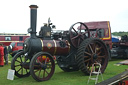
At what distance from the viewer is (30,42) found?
7293 mm

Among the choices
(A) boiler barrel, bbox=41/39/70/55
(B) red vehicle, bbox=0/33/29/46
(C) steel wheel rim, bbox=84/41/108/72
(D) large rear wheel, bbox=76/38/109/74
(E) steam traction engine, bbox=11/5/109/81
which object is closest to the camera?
(E) steam traction engine, bbox=11/5/109/81

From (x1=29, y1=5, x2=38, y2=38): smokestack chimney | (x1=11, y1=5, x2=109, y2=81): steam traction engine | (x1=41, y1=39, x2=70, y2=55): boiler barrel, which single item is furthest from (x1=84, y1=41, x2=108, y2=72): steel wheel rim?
(x1=29, y1=5, x2=38, y2=38): smokestack chimney

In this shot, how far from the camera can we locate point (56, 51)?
795 centimetres

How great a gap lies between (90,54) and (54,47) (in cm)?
166

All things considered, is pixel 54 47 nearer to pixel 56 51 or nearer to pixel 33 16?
pixel 56 51

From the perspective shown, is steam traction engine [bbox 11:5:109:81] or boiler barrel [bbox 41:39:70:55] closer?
steam traction engine [bbox 11:5:109:81]

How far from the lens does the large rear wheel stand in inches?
309

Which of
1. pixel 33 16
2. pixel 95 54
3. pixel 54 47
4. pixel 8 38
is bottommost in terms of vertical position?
pixel 95 54

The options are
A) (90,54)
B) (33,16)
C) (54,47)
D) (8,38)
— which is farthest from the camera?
(8,38)

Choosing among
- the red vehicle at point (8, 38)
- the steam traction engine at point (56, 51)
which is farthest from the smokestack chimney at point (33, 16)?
the red vehicle at point (8, 38)

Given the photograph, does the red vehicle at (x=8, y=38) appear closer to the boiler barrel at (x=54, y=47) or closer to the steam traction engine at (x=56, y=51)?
the steam traction engine at (x=56, y=51)

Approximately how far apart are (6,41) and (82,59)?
2464 centimetres

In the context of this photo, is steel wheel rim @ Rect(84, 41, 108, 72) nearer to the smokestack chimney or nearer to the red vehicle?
the smokestack chimney

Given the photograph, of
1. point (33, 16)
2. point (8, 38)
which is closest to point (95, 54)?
point (33, 16)
